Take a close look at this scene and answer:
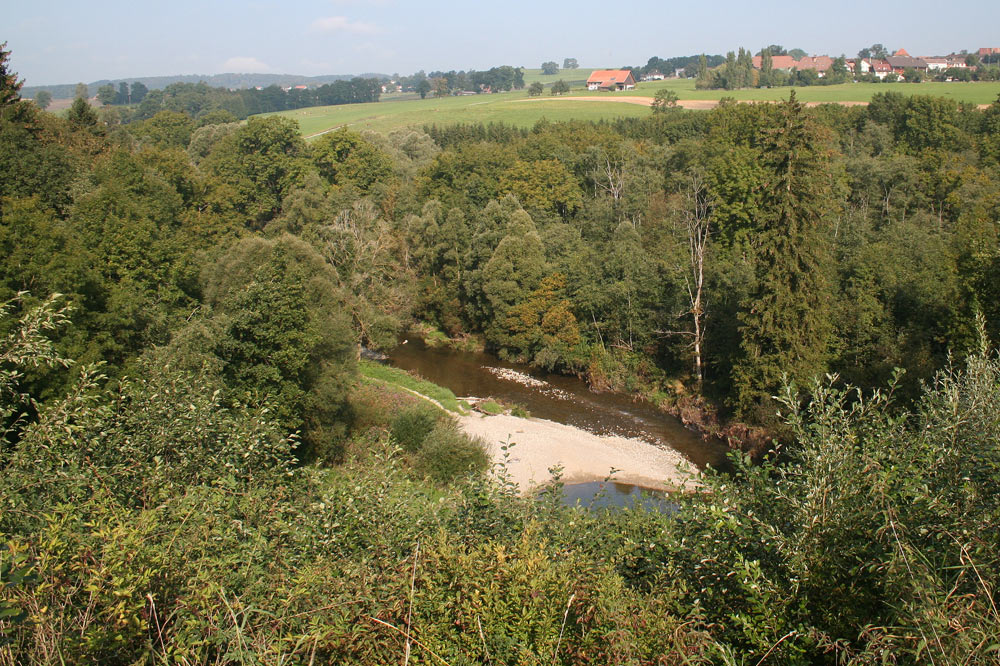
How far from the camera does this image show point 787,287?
83.8ft

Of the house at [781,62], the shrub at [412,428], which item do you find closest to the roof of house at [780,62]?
the house at [781,62]

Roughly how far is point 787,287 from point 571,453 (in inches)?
402

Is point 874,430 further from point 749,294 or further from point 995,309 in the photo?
point 749,294

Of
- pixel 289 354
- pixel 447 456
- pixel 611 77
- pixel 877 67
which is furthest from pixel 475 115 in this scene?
pixel 289 354

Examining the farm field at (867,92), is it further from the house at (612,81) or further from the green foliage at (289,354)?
the green foliage at (289,354)

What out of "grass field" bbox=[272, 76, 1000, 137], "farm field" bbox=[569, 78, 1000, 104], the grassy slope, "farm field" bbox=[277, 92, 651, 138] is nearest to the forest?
the grassy slope

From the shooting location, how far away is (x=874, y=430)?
838 centimetres

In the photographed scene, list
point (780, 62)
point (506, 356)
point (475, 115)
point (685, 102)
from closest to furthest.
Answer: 1. point (506, 356)
2. point (685, 102)
3. point (475, 115)
4. point (780, 62)

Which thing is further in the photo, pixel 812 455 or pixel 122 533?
pixel 812 455

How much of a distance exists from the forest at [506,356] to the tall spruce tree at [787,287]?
0.15 m

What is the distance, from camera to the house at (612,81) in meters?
113

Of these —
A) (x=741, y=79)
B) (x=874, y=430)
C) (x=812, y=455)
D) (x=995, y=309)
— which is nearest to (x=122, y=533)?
(x=812, y=455)

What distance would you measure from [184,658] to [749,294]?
84.1 feet

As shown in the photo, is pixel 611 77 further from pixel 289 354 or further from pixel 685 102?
pixel 289 354
